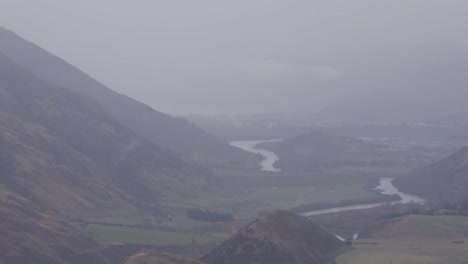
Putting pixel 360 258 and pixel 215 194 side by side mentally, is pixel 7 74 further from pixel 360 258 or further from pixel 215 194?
pixel 360 258

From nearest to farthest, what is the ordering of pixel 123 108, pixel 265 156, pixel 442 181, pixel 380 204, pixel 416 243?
pixel 416 243, pixel 380 204, pixel 442 181, pixel 123 108, pixel 265 156

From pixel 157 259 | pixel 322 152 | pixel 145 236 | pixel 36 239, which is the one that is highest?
pixel 322 152

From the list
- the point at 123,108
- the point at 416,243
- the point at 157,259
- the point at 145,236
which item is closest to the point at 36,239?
the point at 157,259

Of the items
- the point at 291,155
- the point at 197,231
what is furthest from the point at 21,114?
the point at 291,155

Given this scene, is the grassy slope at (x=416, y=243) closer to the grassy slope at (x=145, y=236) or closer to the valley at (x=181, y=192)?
the valley at (x=181, y=192)

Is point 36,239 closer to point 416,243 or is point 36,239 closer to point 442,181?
point 416,243

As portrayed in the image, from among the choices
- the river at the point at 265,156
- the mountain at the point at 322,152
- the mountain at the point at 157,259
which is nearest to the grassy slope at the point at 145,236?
the mountain at the point at 157,259

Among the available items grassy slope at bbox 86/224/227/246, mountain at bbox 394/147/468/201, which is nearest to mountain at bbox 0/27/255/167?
mountain at bbox 394/147/468/201
